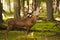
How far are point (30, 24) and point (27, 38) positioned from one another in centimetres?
604

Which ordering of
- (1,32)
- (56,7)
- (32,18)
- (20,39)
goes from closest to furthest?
(20,39) → (32,18) → (1,32) → (56,7)

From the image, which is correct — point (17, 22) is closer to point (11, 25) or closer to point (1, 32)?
point (11, 25)

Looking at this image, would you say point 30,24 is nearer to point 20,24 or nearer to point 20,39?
point 20,24

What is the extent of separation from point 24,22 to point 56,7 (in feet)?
84.9

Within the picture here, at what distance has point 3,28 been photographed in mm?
13852

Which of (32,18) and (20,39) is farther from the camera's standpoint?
(32,18)

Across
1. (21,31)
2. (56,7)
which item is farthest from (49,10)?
(56,7)

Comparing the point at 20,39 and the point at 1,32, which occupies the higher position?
the point at 20,39

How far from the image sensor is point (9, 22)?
11.2 metres

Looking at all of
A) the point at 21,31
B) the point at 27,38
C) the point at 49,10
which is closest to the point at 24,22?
the point at 21,31

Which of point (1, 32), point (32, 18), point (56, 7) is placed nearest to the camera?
point (32, 18)

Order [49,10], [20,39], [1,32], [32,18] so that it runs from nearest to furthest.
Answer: [20,39] < [32,18] < [1,32] < [49,10]

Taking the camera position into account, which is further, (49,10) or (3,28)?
(49,10)

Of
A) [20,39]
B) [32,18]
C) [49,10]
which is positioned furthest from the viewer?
[49,10]
